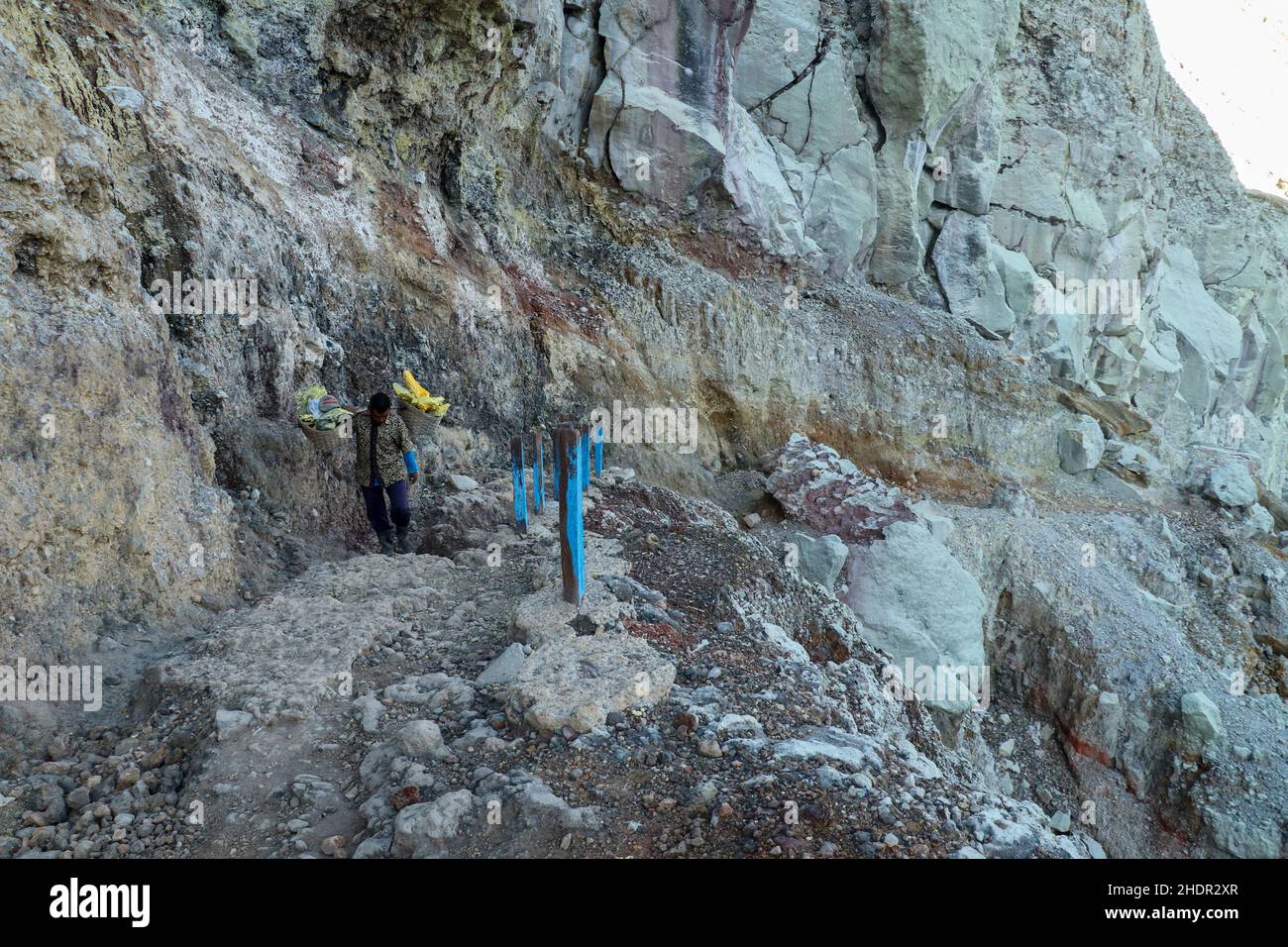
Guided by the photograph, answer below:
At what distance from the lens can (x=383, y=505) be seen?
20.5 feet

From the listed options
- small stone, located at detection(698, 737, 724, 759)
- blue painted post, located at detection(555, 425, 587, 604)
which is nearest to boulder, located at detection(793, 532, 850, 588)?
blue painted post, located at detection(555, 425, 587, 604)

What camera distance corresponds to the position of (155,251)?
5.96 m

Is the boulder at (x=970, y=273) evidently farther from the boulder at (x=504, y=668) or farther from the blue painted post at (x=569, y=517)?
the boulder at (x=504, y=668)

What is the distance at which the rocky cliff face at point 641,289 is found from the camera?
466 centimetres

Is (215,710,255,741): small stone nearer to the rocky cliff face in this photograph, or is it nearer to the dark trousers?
the rocky cliff face

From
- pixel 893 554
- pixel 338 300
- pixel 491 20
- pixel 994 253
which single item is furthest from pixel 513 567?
pixel 994 253

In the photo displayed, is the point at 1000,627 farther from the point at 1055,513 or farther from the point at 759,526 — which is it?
the point at 759,526

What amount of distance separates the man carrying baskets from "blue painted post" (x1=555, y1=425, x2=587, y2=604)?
68.4 inches

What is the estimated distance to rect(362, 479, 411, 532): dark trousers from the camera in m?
6.16

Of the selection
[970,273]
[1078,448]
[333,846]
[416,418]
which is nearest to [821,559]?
[416,418]

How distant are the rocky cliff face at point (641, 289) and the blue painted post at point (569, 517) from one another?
81.8 inches

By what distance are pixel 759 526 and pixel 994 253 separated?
44.8 ft

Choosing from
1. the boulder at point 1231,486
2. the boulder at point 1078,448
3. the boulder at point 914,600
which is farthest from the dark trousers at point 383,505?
the boulder at point 1231,486

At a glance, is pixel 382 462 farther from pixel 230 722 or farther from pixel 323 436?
pixel 230 722
